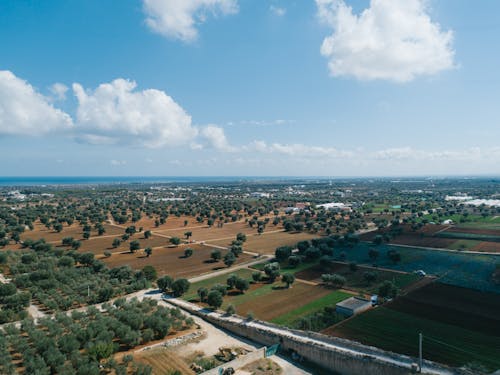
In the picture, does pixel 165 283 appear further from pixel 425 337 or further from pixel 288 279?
pixel 425 337

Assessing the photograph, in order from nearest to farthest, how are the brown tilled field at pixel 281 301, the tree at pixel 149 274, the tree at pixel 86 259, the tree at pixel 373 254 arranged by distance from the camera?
the brown tilled field at pixel 281 301 → the tree at pixel 149 274 → the tree at pixel 86 259 → the tree at pixel 373 254

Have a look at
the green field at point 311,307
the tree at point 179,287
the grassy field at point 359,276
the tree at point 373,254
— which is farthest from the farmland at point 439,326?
the tree at point 179,287

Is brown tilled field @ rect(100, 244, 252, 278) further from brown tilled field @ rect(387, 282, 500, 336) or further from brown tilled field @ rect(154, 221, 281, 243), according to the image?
brown tilled field @ rect(387, 282, 500, 336)

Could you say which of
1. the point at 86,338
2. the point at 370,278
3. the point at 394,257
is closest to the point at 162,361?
the point at 86,338

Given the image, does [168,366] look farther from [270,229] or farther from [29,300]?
[270,229]

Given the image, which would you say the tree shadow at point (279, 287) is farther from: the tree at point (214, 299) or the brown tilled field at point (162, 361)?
the brown tilled field at point (162, 361)

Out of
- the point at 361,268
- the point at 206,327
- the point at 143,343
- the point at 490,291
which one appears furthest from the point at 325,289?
the point at 143,343

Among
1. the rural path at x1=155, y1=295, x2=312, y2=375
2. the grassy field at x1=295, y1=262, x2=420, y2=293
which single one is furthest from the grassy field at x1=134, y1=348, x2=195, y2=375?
the grassy field at x1=295, y1=262, x2=420, y2=293
